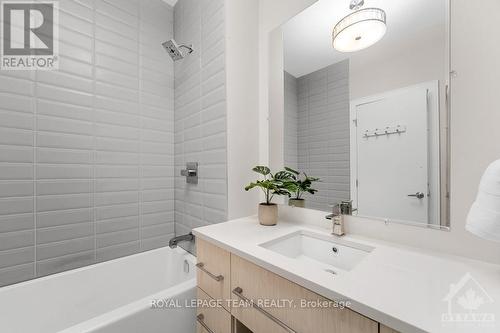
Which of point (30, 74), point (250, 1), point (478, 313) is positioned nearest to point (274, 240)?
point (478, 313)

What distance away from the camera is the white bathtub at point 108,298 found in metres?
0.97

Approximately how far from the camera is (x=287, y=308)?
0.63 m

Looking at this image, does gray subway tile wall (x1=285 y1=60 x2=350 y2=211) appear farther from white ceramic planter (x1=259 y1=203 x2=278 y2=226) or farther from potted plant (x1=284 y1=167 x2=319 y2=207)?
white ceramic planter (x1=259 y1=203 x2=278 y2=226)

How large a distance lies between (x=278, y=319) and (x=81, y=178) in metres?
1.51

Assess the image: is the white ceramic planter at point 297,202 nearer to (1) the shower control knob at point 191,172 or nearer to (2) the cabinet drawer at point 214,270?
(2) the cabinet drawer at point 214,270

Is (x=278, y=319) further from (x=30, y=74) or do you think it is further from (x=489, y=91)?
(x=30, y=74)

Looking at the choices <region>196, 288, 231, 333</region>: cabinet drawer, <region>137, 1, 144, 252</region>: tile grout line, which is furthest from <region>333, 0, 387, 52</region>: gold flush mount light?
<region>137, 1, 144, 252</region>: tile grout line

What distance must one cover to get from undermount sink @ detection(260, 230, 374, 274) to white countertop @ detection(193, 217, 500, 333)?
6 cm

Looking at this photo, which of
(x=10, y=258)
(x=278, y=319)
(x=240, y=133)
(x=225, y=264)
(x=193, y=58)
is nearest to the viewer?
(x=278, y=319)

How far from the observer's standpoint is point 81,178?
143cm

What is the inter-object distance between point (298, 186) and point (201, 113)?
88 cm

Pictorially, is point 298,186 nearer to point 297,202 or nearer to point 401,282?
point 297,202

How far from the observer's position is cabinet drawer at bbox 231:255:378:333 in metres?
0.51

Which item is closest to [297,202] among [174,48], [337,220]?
[337,220]
